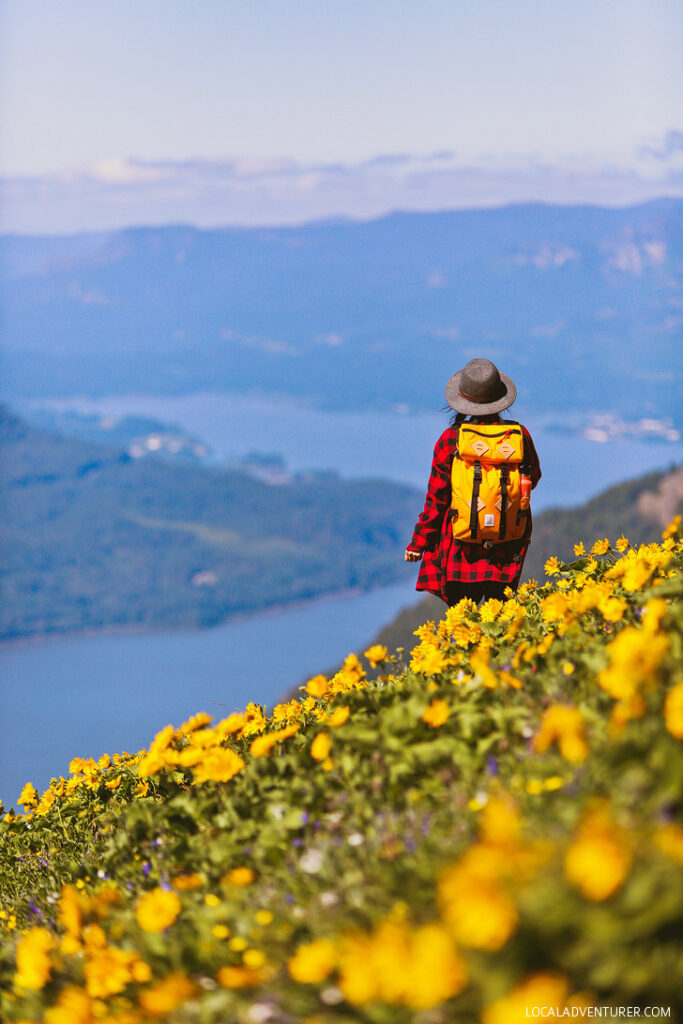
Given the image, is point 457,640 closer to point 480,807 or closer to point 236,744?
point 236,744

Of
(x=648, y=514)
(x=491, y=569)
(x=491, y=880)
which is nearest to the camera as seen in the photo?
(x=491, y=880)

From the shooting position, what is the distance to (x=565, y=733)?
2.73 metres

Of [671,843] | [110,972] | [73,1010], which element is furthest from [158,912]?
[671,843]

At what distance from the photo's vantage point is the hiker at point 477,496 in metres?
6.66

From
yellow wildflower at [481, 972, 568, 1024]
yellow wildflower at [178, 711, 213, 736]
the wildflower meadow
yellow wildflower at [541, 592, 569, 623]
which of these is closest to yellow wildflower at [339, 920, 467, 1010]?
the wildflower meadow

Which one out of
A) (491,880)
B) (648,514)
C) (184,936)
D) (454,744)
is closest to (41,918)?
(184,936)

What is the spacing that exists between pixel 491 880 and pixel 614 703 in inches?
58.7

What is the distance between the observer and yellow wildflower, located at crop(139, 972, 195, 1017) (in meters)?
2.98

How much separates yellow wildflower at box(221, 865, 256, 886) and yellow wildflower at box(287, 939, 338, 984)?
2.87ft

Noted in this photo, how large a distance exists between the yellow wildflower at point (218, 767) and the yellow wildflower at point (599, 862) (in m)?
2.26

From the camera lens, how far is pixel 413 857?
321 centimetres

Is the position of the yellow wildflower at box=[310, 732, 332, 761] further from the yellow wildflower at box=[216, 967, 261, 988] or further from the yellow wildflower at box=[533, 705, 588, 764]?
the yellow wildflower at box=[533, 705, 588, 764]

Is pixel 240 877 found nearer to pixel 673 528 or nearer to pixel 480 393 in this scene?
pixel 673 528

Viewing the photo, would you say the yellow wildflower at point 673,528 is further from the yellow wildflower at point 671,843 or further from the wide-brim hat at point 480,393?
the yellow wildflower at point 671,843
